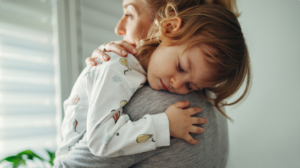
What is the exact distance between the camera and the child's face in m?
0.71

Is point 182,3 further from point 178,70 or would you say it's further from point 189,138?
point 189,138

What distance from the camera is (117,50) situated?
81cm

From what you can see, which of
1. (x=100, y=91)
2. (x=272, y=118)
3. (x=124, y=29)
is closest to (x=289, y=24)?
(x=272, y=118)

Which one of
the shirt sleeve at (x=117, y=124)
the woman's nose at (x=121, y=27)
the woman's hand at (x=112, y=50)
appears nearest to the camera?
the shirt sleeve at (x=117, y=124)

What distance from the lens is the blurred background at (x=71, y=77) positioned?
3.80 feet

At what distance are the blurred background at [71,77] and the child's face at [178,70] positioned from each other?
0.80 meters

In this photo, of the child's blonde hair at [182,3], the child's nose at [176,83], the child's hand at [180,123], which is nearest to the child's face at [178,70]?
the child's nose at [176,83]

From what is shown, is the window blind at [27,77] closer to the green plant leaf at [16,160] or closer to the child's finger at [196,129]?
the green plant leaf at [16,160]

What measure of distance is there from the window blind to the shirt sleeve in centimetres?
88

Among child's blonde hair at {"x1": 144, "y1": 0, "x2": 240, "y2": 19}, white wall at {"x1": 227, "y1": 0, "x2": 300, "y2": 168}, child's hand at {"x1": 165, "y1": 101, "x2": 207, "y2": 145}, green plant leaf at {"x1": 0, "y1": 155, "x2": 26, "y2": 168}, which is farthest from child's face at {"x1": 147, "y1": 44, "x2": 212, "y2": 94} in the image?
green plant leaf at {"x1": 0, "y1": 155, "x2": 26, "y2": 168}

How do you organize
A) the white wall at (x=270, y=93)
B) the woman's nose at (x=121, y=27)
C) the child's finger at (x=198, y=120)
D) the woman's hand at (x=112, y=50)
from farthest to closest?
the white wall at (x=270, y=93) < the woman's nose at (x=121, y=27) < the woman's hand at (x=112, y=50) < the child's finger at (x=198, y=120)

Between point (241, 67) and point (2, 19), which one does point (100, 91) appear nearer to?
point (241, 67)

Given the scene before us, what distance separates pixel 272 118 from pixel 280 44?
0.53 meters

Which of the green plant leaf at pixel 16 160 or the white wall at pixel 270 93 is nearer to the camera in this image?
the green plant leaf at pixel 16 160
